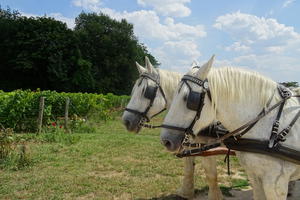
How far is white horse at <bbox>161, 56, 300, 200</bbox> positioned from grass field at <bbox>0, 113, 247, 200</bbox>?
2.59 m

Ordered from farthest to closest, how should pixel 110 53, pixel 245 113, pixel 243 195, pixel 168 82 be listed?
pixel 110 53 → pixel 243 195 → pixel 168 82 → pixel 245 113

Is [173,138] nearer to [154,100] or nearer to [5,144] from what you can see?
[154,100]

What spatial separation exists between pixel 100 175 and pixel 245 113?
4.10 m

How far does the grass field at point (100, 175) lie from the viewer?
4578 millimetres

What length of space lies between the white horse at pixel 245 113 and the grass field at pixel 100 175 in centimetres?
259

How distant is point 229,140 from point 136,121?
1.42m

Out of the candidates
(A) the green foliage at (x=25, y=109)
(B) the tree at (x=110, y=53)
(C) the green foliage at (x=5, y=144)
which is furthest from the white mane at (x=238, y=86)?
(B) the tree at (x=110, y=53)

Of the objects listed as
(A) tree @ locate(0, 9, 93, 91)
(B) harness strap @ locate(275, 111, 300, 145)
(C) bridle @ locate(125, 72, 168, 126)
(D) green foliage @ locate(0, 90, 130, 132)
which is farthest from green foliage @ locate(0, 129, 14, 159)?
(A) tree @ locate(0, 9, 93, 91)

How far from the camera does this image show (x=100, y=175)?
18.4ft

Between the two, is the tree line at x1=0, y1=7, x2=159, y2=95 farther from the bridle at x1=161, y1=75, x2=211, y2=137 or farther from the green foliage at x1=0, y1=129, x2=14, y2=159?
the bridle at x1=161, y1=75, x2=211, y2=137

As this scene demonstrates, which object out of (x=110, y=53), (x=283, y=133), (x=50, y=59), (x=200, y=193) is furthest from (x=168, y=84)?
(x=110, y=53)

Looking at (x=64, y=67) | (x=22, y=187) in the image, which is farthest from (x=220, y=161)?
(x=64, y=67)

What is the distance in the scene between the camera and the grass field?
4.58 m

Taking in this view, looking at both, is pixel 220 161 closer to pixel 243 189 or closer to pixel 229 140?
pixel 243 189
